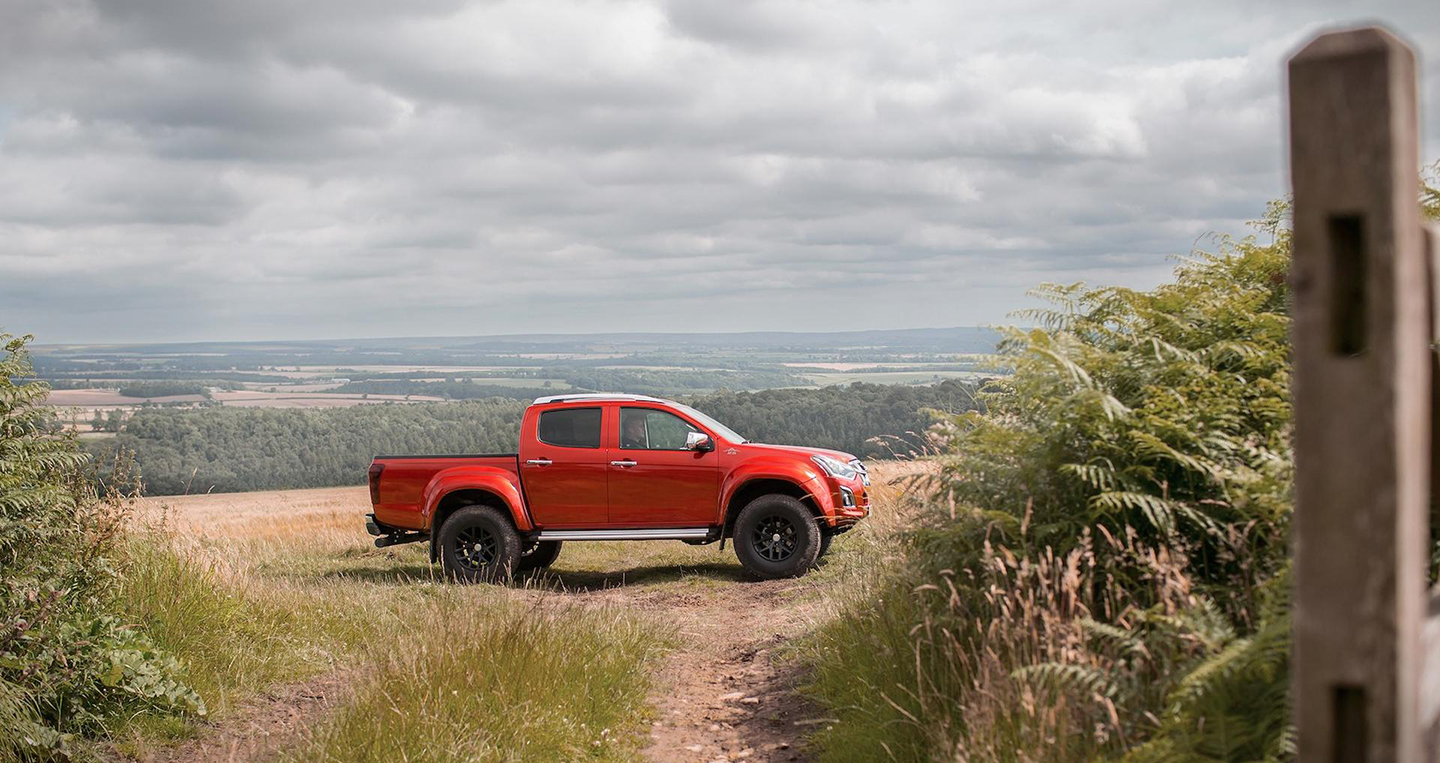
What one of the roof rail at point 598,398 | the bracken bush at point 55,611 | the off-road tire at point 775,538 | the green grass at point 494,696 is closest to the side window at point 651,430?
the roof rail at point 598,398

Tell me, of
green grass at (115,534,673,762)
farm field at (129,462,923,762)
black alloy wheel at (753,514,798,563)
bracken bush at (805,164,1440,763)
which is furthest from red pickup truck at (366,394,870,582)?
bracken bush at (805,164,1440,763)

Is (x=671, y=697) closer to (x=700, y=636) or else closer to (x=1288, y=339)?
(x=700, y=636)

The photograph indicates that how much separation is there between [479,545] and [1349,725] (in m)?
11.6

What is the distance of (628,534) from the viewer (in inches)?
512

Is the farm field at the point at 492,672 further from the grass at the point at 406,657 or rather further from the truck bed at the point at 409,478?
the truck bed at the point at 409,478

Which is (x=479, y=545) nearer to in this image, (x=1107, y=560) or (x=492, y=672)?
(x=492, y=672)

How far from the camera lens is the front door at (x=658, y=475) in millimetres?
12789

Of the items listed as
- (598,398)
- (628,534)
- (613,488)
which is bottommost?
(628,534)

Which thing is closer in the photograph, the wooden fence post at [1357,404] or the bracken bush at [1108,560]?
the wooden fence post at [1357,404]

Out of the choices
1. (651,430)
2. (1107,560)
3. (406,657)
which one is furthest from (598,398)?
(1107,560)

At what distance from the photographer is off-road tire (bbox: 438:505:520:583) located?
498 inches

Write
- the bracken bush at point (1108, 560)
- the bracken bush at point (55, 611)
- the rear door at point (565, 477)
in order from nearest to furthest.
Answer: the bracken bush at point (1108, 560), the bracken bush at point (55, 611), the rear door at point (565, 477)

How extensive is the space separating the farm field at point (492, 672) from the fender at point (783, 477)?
2.08ft

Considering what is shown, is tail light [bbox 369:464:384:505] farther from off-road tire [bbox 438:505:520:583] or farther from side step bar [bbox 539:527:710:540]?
side step bar [bbox 539:527:710:540]
